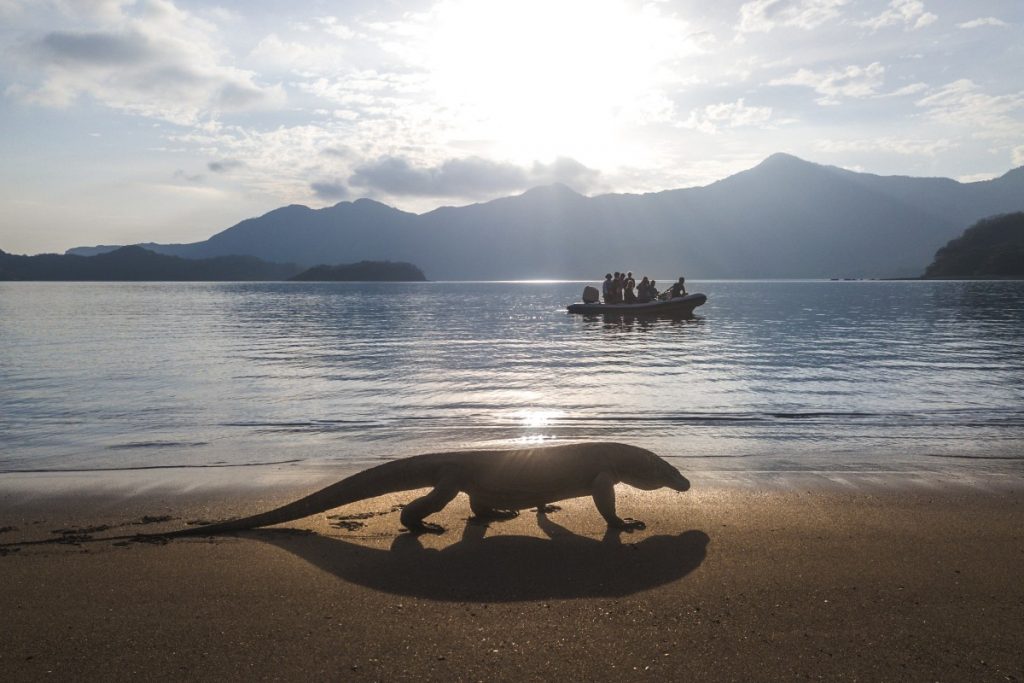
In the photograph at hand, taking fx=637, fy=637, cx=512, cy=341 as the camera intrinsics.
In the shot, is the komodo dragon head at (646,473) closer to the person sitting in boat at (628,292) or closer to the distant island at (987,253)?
the person sitting in boat at (628,292)

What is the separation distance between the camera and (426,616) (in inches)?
167

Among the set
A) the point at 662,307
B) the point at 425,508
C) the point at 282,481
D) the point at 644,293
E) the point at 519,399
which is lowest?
the point at 519,399

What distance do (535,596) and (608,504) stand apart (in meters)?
1.64

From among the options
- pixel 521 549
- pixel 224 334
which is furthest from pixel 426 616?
pixel 224 334

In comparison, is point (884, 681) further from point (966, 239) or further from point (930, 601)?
point (966, 239)

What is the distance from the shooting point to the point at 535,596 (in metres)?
4.57

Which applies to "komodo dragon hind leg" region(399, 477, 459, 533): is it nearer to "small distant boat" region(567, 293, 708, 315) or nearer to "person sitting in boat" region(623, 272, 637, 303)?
"small distant boat" region(567, 293, 708, 315)

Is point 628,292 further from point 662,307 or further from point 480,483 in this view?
point 480,483

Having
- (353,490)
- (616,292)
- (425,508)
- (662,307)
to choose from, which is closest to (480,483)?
(425,508)

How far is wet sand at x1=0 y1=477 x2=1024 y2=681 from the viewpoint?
365 cm

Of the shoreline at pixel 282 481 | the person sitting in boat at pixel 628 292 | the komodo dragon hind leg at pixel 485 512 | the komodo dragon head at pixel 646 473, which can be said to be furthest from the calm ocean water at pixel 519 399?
the person sitting in boat at pixel 628 292

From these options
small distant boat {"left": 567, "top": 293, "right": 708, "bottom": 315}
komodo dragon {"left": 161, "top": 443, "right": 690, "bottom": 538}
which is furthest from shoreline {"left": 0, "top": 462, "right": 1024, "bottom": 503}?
small distant boat {"left": 567, "top": 293, "right": 708, "bottom": 315}

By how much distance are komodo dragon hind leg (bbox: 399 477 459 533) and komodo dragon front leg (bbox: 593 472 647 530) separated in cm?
139

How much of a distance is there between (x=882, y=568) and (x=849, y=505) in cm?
196
